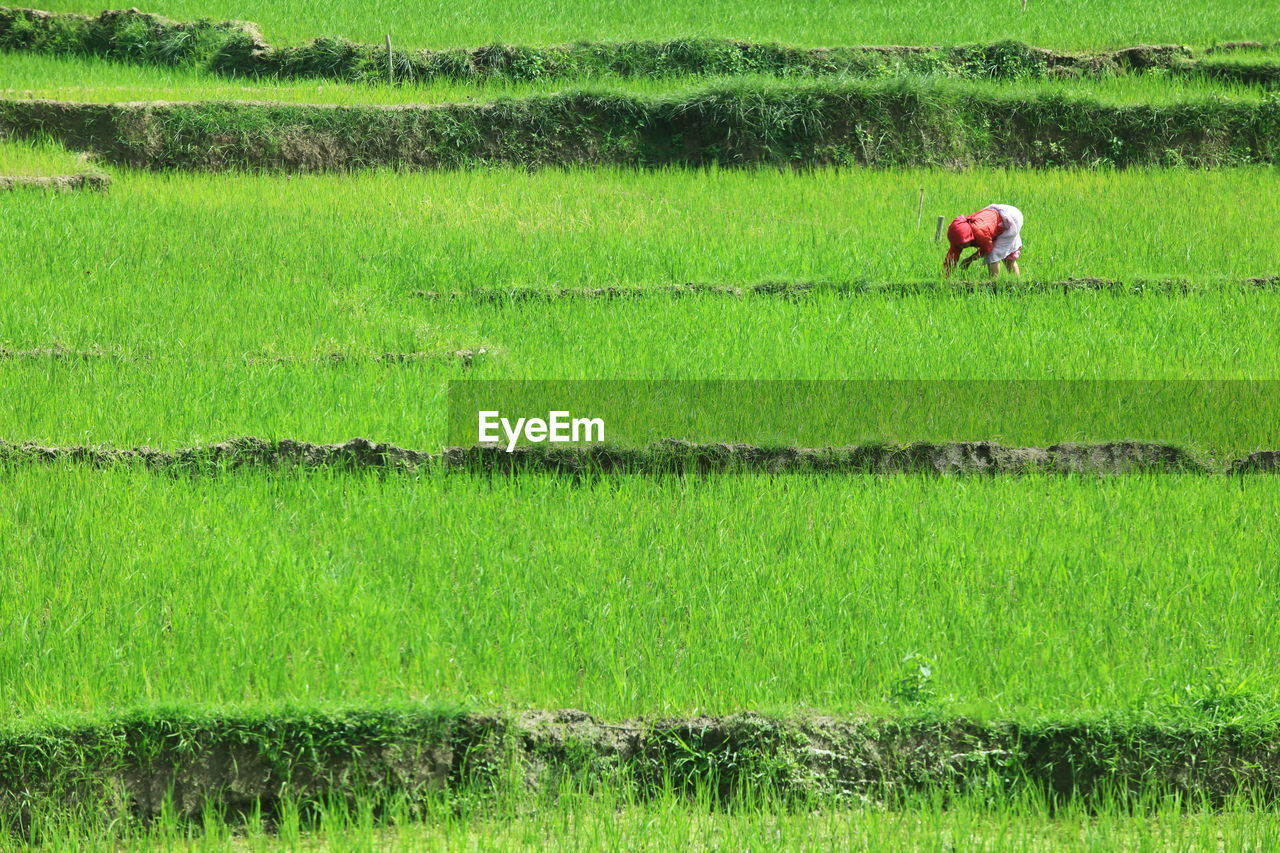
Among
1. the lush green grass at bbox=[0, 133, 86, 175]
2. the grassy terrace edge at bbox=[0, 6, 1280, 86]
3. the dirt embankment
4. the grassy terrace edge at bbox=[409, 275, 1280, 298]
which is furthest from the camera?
the grassy terrace edge at bbox=[0, 6, 1280, 86]

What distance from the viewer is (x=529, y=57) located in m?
12.2

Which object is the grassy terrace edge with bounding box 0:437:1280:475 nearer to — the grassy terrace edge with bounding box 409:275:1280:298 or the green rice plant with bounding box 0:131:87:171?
the grassy terrace edge with bounding box 409:275:1280:298

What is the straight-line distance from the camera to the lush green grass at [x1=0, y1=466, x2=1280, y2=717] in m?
3.28

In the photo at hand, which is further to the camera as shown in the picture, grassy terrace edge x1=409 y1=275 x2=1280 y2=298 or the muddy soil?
the muddy soil

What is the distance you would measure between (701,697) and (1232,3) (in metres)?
15.9

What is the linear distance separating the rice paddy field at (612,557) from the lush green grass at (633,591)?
0.06 feet

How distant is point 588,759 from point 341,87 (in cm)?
968

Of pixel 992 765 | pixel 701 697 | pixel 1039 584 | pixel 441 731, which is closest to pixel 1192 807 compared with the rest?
pixel 992 765

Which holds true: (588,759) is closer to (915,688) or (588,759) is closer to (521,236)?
(915,688)

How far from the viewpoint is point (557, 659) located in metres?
3.41

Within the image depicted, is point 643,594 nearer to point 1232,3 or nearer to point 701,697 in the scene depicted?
point 701,697

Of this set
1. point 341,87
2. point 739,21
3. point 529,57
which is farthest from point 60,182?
point 739,21

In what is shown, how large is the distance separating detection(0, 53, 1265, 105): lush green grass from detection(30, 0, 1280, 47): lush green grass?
0.90 metres

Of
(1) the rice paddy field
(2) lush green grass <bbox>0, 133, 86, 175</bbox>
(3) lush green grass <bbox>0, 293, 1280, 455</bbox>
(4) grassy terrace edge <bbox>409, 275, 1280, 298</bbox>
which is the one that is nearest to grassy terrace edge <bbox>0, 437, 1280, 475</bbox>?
(1) the rice paddy field
